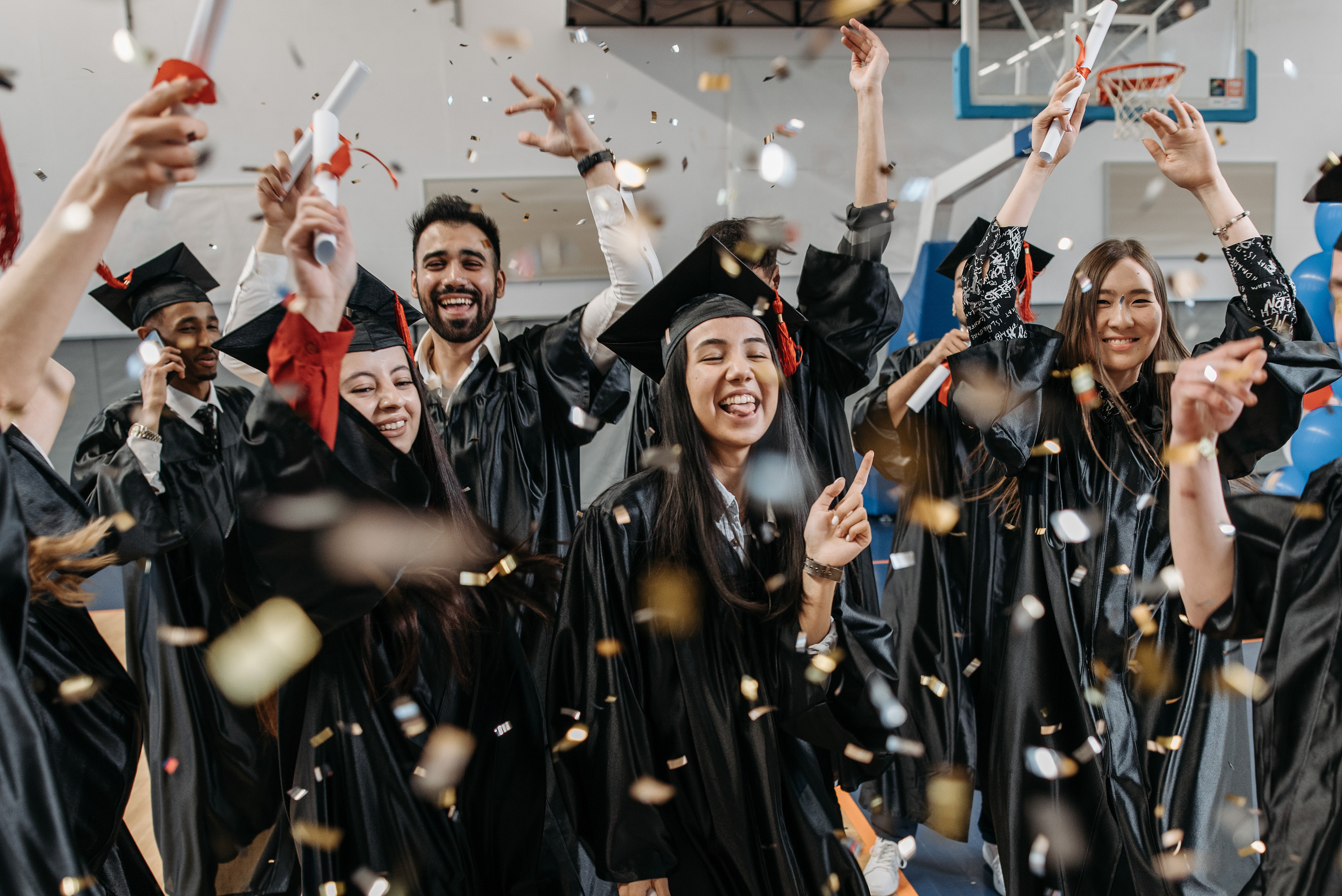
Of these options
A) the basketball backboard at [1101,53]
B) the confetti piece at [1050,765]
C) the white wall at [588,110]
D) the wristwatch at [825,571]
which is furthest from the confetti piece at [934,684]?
the white wall at [588,110]

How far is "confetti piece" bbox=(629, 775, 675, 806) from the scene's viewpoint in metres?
1.58

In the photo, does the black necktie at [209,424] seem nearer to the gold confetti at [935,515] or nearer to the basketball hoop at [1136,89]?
the gold confetti at [935,515]

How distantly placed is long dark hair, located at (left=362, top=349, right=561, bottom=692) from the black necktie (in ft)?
4.23

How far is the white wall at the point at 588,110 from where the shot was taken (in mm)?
7203

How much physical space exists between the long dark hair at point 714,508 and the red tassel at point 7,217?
43.3 inches

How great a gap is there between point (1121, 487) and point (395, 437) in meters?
1.79

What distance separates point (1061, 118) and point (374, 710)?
2.02m

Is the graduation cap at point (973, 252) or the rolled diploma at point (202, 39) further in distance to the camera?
the graduation cap at point (973, 252)

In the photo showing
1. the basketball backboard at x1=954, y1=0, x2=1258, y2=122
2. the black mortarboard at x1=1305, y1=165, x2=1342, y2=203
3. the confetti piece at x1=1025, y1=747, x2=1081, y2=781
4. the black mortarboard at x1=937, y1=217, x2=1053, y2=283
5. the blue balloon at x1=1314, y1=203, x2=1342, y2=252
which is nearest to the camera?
the black mortarboard at x1=1305, y1=165, x2=1342, y2=203

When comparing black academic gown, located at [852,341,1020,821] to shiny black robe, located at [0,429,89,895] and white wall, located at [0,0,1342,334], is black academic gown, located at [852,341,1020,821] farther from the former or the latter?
white wall, located at [0,0,1342,334]

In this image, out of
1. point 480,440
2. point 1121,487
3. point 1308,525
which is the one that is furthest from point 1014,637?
point 480,440

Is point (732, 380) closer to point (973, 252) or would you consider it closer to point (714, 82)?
point (973, 252)

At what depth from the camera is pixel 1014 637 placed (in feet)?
7.51

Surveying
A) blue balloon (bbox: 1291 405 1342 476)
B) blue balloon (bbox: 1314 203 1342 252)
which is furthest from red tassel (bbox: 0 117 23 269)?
blue balloon (bbox: 1314 203 1342 252)
